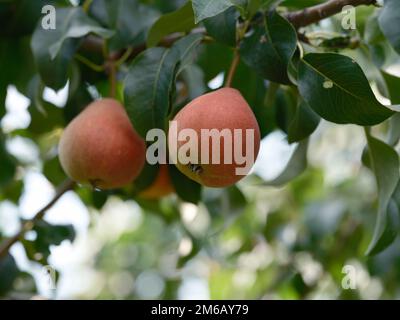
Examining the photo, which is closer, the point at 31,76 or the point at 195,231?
the point at 31,76

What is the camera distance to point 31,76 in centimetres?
140

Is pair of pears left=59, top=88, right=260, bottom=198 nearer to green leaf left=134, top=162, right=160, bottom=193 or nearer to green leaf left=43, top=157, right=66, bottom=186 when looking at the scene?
green leaf left=134, top=162, right=160, bottom=193

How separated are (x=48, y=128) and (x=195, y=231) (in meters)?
0.39

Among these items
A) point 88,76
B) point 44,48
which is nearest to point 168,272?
point 88,76

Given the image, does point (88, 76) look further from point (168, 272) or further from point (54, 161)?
point (168, 272)

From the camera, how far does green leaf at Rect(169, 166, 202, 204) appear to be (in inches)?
51.9

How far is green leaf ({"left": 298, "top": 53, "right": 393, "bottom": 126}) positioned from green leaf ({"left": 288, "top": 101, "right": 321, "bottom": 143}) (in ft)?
0.28

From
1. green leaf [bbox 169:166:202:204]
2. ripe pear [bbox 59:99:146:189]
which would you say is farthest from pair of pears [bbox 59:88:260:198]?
green leaf [bbox 169:166:202:204]

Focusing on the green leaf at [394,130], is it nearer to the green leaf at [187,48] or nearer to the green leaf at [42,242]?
the green leaf at [187,48]

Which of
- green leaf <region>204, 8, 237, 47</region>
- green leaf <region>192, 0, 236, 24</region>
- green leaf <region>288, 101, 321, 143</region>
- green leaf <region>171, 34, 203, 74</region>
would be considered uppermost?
green leaf <region>192, 0, 236, 24</region>

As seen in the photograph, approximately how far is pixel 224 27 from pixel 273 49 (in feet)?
0.29

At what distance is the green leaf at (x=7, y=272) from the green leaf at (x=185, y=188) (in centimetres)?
41

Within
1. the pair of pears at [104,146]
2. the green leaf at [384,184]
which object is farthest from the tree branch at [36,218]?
the green leaf at [384,184]

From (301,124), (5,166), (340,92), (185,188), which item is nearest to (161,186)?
(185,188)
